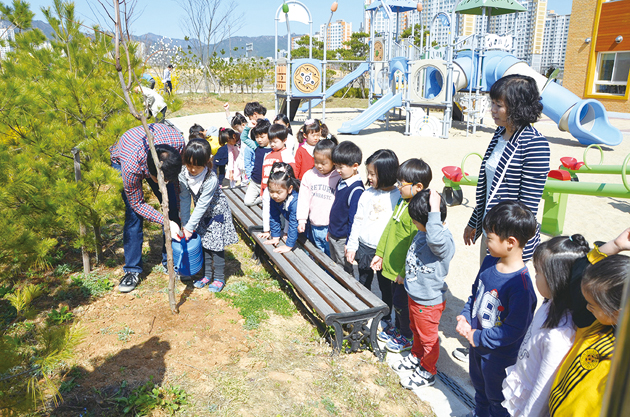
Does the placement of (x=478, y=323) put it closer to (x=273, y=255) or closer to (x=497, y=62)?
(x=273, y=255)

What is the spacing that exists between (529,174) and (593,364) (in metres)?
1.24

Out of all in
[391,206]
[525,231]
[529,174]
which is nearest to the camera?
[525,231]

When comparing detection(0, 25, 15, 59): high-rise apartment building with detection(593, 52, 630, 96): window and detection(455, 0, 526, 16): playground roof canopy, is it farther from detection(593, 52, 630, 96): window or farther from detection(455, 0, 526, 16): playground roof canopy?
detection(593, 52, 630, 96): window

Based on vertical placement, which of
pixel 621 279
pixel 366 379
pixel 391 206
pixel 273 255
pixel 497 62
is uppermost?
pixel 497 62

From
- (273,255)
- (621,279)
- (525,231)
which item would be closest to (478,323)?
(525,231)

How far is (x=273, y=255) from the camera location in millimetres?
3656

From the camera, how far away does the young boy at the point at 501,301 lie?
192 cm

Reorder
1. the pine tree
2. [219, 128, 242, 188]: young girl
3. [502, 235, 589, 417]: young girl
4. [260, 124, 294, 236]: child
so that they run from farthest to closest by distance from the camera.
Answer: [219, 128, 242, 188]: young girl
[260, 124, 294, 236]: child
the pine tree
[502, 235, 589, 417]: young girl

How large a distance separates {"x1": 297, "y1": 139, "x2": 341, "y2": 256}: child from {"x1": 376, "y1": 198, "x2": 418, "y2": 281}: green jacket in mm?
779

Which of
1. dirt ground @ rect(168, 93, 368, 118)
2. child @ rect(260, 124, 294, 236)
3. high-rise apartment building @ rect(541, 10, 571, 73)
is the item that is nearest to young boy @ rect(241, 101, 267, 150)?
child @ rect(260, 124, 294, 236)

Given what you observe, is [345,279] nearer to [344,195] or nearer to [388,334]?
[388,334]

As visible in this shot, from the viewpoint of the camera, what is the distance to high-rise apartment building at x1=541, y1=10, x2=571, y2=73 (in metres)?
54.8

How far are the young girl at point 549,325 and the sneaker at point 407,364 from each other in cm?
107

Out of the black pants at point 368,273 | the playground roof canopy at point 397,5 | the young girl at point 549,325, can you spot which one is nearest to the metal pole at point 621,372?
the young girl at point 549,325
